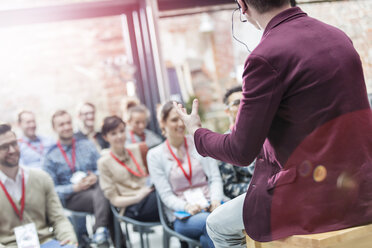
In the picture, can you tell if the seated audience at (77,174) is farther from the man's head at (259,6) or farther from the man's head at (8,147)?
the man's head at (259,6)

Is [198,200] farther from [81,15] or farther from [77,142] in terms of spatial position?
[81,15]

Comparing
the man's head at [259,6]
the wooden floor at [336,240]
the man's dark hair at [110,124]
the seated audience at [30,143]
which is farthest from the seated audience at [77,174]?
the man's head at [259,6]

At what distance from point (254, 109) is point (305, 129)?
0.18 m

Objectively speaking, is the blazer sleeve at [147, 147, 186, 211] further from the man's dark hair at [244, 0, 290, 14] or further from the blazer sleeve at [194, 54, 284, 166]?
the man's dark hair at [244, 0, 290, 14]

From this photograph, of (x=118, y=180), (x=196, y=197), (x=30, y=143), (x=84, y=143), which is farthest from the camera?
(x=30, y=143)

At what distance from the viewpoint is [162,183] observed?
3096 mm

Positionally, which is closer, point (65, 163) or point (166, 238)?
point (166, 238)

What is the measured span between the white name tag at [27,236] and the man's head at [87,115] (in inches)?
88.4

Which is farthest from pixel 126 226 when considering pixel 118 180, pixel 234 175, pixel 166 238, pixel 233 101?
pixel 233 101

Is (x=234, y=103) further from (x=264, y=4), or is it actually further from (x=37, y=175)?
(x=264, y=4)

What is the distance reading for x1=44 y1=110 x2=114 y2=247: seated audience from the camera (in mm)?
3922

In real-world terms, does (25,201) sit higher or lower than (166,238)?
higher

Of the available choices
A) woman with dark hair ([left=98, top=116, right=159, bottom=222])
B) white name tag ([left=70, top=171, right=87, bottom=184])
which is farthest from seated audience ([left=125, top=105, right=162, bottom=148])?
white name tag ([left=70, top=171, right=87, bottom=184])

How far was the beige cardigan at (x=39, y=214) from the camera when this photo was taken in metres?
2.80
